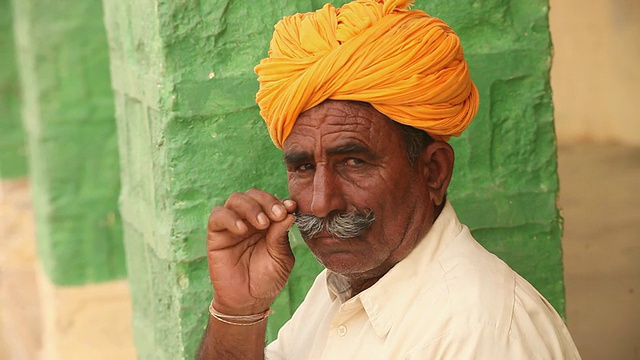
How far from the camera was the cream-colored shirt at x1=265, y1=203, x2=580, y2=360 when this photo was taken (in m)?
2.34

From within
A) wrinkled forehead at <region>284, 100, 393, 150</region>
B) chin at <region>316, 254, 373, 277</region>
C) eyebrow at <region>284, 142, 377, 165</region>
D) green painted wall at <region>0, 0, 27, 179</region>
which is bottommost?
green painted wall at <region>0, 0, 27, 179</region>

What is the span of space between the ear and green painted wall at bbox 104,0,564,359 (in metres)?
0.79

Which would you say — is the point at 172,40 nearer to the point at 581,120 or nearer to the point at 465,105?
the point at 465,105

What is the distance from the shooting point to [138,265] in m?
4.09

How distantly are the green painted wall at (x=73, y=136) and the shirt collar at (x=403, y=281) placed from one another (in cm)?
378

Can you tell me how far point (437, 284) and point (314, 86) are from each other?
52 cm

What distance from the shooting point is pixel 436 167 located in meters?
2.70

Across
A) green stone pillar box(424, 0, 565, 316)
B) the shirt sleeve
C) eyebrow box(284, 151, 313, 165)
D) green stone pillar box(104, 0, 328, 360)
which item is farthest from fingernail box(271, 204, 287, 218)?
green stone pillar box(424, 0, 565, 316)

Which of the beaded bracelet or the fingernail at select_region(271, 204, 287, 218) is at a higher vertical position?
the fingernail at select_region(271, 204, 287, 218)

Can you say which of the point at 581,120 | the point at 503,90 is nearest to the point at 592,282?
the point at 581,120

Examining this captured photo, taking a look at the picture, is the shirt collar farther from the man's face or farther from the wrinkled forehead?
the wrinkled forehead

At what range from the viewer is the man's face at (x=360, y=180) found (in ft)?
8.48

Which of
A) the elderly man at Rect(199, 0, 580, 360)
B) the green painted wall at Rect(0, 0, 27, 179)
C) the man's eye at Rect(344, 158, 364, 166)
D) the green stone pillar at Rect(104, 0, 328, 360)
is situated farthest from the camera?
the green painted wall at Rect(0, 0, 27, 179)

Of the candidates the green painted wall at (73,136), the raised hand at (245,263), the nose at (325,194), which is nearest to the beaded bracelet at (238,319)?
the raised hand at (245,263)
